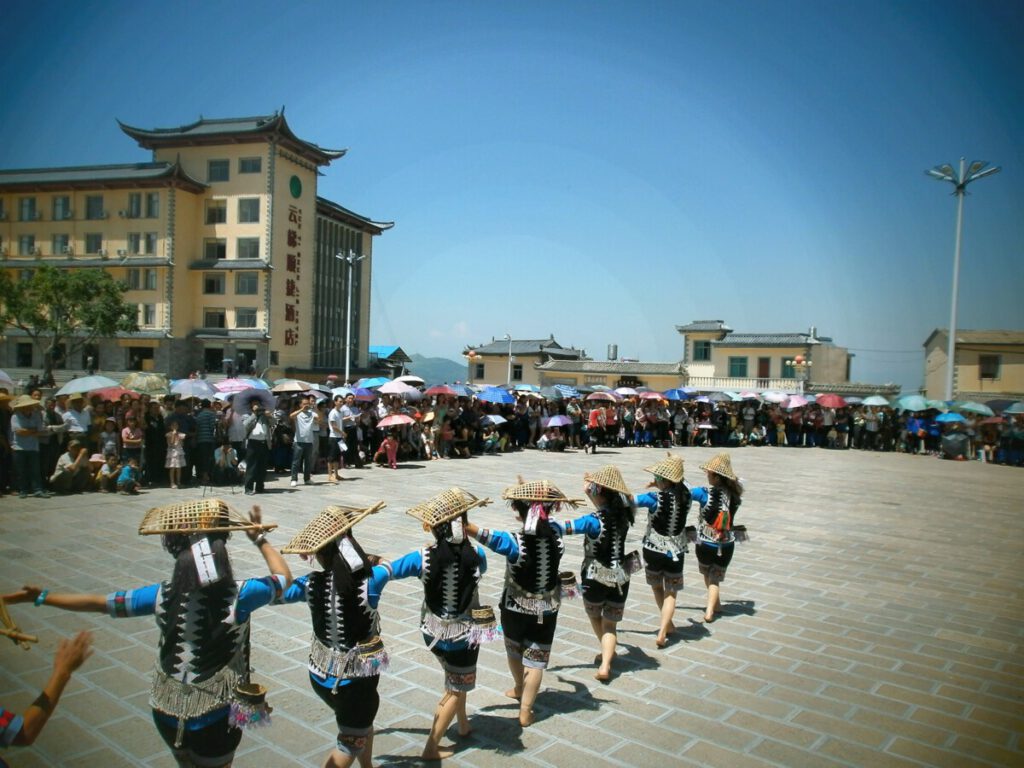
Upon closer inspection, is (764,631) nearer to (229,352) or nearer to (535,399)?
(535,399)

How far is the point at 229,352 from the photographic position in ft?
140

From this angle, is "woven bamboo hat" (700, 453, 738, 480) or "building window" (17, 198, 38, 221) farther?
"building window" (17, 198, 38, 221)

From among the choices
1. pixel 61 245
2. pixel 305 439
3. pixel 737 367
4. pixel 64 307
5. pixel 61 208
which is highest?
pixel 61 208

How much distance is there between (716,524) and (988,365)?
26.0 meters

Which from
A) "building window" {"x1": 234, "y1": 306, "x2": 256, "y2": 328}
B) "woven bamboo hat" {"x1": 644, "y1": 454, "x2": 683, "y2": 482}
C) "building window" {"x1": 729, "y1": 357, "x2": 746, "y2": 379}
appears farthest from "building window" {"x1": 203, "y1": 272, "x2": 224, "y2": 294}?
"woven bamboo hat" {"x1": 644, "y1": 454, "x2": 683, "y2": 482}

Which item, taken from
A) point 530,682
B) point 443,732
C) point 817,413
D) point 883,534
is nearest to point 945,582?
point 883,534

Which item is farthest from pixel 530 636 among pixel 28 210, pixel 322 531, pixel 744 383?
pixel 744 383

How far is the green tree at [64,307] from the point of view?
72.0 ft

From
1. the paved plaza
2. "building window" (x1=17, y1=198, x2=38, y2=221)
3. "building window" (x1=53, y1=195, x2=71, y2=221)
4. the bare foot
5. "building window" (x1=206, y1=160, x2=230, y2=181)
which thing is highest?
"building window" (x1=206, y1=160, x2=230, y2=181)

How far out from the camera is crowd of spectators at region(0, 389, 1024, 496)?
1071cm

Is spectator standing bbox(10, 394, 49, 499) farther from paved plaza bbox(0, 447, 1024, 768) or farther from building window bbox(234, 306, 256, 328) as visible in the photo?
building window bbox(234, 306, 256, 328)

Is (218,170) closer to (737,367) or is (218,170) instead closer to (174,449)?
(174,449)

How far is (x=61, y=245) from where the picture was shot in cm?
3612

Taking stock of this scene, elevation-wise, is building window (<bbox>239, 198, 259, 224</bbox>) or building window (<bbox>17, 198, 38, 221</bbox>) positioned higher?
building window (<bbox>239, 198, 259, 224</bbox>)
